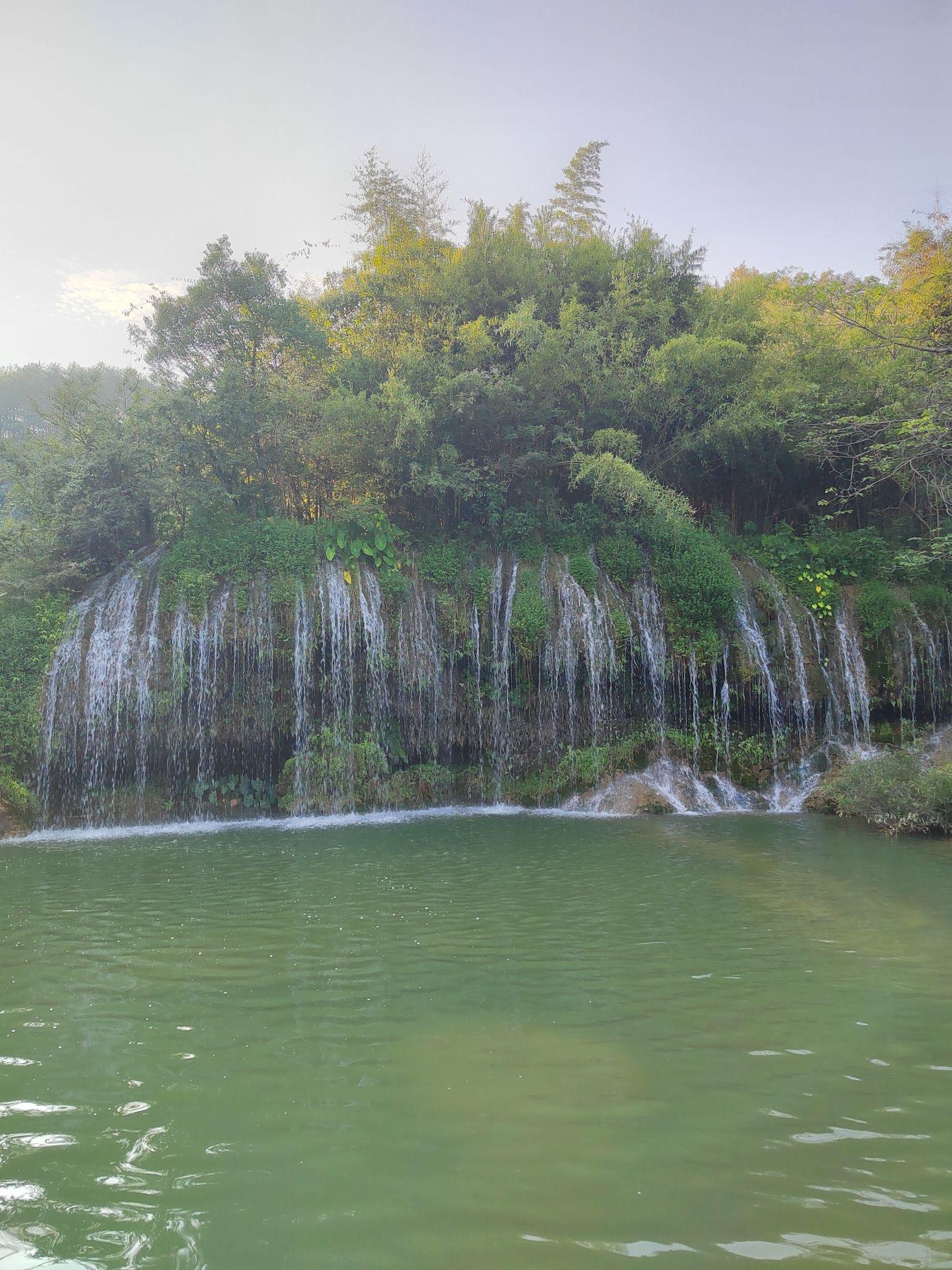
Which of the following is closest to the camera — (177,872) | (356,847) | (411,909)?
(411,909)

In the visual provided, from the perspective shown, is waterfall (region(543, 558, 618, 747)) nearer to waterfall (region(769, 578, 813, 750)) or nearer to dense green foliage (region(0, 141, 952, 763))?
dense green foliage (region(0, 141, 952, 763))

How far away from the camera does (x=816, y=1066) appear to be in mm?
3717

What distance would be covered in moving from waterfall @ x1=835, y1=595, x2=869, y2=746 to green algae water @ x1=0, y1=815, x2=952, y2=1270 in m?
7.77

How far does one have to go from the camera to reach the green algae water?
2535 mm

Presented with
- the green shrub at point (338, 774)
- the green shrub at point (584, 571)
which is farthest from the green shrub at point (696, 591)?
the green shrub at point (338, 774)

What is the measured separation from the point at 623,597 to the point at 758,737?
3.87m

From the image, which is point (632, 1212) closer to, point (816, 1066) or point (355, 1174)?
point (355, 1174)

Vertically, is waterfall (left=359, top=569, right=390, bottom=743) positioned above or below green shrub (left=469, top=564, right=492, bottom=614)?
below

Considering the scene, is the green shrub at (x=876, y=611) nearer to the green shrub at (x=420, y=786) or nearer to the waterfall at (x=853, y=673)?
the waterfall at (x=853, y=673)

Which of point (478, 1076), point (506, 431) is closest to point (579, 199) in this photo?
point (506, 431)

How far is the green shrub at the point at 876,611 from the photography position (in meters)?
15.0

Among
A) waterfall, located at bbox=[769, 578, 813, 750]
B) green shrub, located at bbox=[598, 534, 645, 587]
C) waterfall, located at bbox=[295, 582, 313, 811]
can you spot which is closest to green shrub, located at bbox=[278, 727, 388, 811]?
waterfall, located at bbox=[295, 582, 313, 811]

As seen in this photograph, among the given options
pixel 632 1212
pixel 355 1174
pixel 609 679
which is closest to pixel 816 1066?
pixel 632 1212

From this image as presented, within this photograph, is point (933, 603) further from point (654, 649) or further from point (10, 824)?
point (10, 824)
